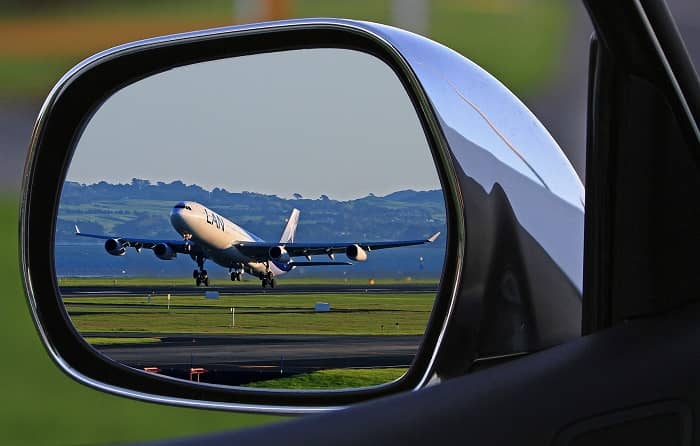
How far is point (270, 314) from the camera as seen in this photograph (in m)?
2.69

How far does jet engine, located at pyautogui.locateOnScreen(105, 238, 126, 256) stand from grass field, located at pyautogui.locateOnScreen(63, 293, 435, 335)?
0.35 feet

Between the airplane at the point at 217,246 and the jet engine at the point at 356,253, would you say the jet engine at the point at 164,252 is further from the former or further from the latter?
the jet engine at the point at 356,253

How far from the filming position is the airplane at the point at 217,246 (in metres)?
2.07

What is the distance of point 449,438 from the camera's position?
0.96m

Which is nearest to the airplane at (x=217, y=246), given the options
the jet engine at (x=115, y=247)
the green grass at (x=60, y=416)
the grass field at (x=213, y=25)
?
the jet engine at (x=115, y=247)

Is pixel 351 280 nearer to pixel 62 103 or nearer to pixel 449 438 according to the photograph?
pixel 62 103

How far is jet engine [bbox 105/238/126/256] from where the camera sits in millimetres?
2061

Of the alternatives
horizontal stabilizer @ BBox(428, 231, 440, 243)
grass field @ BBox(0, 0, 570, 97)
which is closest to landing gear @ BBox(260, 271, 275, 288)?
horizontal stabilizer @ BBox(428, 231, 440, 243)

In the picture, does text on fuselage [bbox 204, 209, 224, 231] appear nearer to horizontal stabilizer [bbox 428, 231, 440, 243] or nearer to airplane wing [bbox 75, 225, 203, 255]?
airplane wing [bbox 75, 225, 203, 255]

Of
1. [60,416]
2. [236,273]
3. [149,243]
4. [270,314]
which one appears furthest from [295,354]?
[60,416]

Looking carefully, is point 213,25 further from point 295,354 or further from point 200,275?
point 295,354

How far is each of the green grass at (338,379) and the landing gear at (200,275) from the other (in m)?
0.77

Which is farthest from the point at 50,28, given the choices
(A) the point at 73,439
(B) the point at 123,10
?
(A) the point at 73,439

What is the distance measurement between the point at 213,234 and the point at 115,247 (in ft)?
0.63
